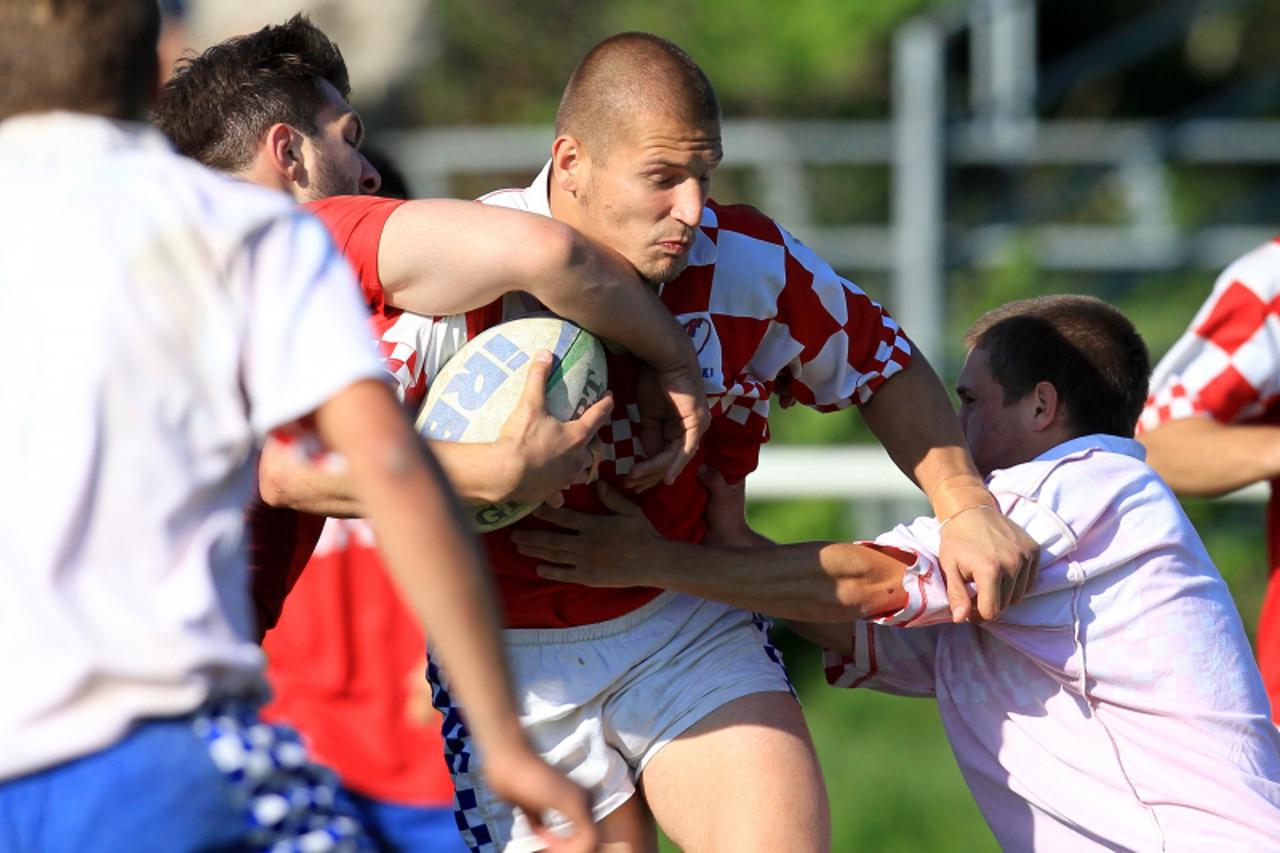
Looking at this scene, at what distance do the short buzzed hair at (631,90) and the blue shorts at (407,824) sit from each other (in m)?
2.37

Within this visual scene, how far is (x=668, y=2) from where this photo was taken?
13758 mm

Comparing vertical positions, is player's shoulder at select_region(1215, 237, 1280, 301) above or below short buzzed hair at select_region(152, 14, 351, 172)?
below

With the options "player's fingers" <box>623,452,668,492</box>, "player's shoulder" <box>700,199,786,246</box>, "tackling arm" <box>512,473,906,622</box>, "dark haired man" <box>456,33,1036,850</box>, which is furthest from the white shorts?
"player's shoulder" <box>700,199,786,246</box>

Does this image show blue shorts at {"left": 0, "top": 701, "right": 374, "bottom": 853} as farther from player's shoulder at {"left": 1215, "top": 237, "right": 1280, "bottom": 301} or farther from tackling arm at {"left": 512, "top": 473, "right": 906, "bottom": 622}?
player's shoulder at {"left": 1215, "top": 237, "right": 1280, "bottom": 301}

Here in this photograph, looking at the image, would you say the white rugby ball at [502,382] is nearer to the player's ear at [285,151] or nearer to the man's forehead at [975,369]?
the player's ear at [285,151]

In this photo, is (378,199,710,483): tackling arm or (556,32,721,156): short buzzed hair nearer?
(378,199,710,483): tackling arm

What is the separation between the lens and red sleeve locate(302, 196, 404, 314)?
315 centimetres

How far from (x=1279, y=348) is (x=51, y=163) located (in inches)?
126

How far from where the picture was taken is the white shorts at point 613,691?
352cm

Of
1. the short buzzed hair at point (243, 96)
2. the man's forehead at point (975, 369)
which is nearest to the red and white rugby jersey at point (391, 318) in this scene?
the short buzzed hair at point (243, 96)

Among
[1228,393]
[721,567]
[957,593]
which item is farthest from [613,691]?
[1228,393]

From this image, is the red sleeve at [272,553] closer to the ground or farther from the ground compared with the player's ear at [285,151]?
closer to the ground

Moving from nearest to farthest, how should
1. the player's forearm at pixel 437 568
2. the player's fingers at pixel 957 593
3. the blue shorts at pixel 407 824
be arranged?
the player's forearm at pixel 437 568 < the player's fingers at pixel 957 593 < the blue shorts at pixel 407 824

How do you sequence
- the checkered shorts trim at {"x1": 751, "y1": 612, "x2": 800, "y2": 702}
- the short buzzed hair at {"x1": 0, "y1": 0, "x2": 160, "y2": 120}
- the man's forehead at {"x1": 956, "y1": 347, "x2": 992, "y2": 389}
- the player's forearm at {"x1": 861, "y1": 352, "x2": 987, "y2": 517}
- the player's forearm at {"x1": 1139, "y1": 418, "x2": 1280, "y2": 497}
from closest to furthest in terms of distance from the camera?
the short buzzed hair at {"x1": 0, "y1": 0, "x2": 160, "y2": 120}
the player's forearm at {"x1": 861, "y1": 352, "x2": 987, "y2": 517}
the checkered shorts trim at {"x1": 751, "y1": 612, "x2": 800, "y2": 702}
the man's forehead at {"x1": 956, "y1": 347, "x2": 992, "y2": 389}
the player's forearm at {"x1": 1139, "y1": 418, "x2": 1280, "y2": 497}
